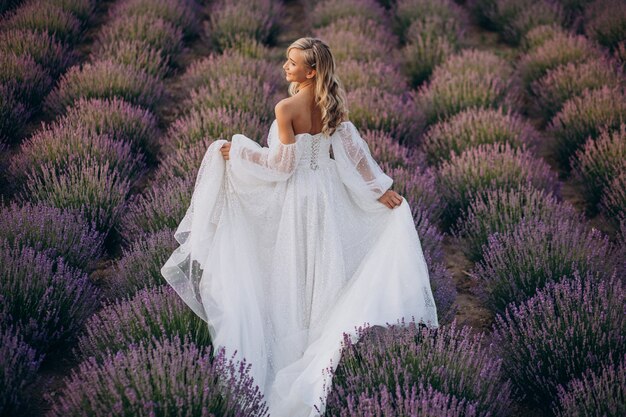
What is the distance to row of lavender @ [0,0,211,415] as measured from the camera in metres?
3.71

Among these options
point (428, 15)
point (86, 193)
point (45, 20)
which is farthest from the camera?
point (428, 15)

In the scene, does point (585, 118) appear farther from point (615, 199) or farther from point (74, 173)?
point (74, 173)

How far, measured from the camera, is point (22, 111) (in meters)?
6.07

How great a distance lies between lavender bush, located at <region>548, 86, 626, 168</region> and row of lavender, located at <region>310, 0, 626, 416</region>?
0.5 inches

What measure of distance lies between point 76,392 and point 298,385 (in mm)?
1024

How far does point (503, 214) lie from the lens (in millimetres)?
4840

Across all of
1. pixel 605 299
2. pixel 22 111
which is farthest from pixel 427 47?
pixel 605 299

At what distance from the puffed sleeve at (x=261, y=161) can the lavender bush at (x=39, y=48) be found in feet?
13.1

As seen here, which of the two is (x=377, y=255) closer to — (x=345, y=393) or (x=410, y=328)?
(x=410, y=328)

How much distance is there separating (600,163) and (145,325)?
3.65 meters

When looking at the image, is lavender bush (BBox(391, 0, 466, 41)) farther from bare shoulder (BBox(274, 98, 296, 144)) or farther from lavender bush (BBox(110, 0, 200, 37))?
bare shoulder (BBox(274, 98, 296, 144))

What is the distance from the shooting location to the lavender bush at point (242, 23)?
26.0 feet

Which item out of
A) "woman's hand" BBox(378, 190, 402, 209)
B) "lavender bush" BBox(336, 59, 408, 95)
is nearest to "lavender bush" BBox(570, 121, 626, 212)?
"lavender bush" BBox(336, 59, 408, 95)

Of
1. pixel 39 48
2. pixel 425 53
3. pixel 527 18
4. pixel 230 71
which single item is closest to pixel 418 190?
pixel 230 71
